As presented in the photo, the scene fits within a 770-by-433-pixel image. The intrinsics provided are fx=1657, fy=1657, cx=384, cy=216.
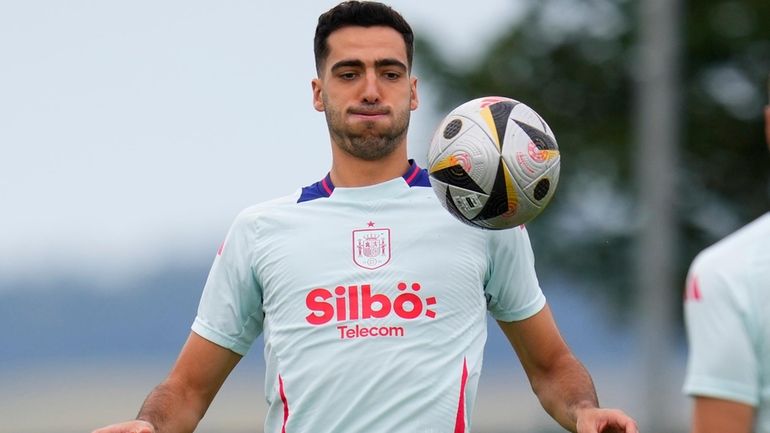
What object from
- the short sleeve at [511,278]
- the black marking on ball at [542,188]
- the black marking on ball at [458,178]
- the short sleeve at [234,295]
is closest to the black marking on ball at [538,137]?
the black marking on ball at [542,188]

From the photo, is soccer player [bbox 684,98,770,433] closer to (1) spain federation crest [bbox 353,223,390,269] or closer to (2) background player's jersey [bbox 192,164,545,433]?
(2) background player's jersey [bbox 192,164,545,433]

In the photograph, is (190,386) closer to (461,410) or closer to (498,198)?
(461,410)

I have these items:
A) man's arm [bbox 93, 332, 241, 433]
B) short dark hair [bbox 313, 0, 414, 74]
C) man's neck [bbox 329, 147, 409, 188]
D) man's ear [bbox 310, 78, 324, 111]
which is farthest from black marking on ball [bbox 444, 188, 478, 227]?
man's arm [bbox 93, 332, 241, 433]

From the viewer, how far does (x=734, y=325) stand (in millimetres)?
4406

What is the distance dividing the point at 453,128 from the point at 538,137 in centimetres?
30

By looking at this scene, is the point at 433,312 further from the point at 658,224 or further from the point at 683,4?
the point at 683,4

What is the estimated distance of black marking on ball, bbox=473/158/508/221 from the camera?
5.73m

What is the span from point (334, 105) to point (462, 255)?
739 millimetres

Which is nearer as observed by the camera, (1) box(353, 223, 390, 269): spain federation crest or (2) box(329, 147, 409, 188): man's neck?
(1) box(353, 223, 390, 269): spain federation crest

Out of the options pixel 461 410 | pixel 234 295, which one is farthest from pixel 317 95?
pixel 461 410

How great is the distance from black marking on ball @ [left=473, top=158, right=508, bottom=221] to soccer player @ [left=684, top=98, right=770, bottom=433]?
4.27 ft

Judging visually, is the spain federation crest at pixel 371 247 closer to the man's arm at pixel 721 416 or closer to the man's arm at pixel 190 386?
the man's arm at pixel 190 386

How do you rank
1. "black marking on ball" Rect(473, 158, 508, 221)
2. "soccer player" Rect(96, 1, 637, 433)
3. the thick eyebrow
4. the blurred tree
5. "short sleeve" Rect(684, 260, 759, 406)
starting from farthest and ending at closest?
the blurred tree → the thick eyebrow → "soccer player" Rect(96, 1, 637, 433) → "black marking on ball" Rect(473, 158, 508, 221) → "short sleeve" Rect(684, 260, 759, 406)

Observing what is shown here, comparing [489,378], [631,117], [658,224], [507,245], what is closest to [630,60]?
[631,117]
